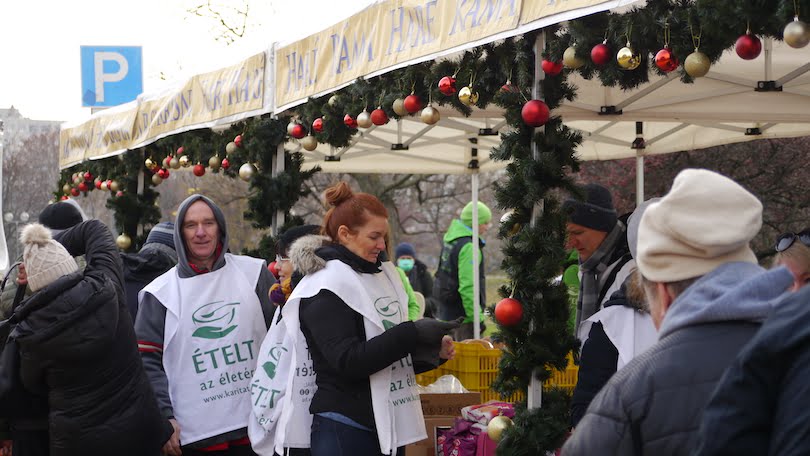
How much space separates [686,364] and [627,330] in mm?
1553

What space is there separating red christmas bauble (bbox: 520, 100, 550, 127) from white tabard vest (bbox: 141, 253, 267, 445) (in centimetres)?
163

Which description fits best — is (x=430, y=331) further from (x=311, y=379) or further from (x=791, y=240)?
(x=791, y=240)

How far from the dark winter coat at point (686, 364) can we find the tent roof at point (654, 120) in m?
3.99

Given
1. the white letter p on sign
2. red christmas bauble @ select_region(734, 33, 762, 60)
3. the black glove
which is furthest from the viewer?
the white letter p on sign

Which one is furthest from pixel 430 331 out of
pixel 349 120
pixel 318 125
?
pixel 318 125

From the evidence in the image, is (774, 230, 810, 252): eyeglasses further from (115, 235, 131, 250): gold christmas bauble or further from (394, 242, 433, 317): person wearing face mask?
(394, 242, 433, 317): person wearing face mask

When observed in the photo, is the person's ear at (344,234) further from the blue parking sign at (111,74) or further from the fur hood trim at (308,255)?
the blue parking sign at (111,74)

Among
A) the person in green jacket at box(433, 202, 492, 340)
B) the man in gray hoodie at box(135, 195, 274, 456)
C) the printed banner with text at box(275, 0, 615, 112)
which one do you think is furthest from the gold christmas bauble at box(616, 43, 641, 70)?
the person in green jacket at box(433, 202, 492, 340)

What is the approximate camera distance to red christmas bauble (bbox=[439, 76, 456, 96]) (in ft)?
16.1

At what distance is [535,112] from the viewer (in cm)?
432

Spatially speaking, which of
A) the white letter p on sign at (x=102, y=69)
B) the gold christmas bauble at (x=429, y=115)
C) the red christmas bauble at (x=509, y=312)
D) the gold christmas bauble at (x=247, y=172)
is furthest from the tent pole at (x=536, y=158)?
the white letter p on sign at (x=102, y=69)

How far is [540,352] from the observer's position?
173 inches

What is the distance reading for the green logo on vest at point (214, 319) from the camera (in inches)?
186

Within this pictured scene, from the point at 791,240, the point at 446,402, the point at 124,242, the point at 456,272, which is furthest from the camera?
the point at 124,242
